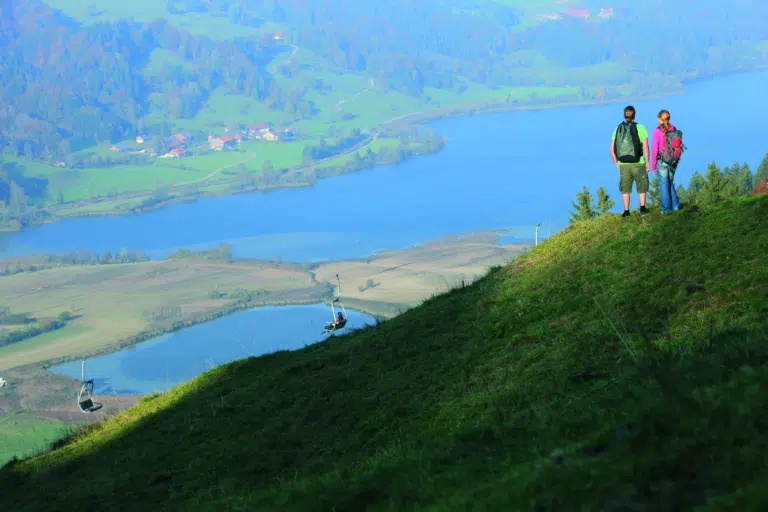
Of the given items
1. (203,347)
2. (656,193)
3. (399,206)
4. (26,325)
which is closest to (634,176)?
(656,193)

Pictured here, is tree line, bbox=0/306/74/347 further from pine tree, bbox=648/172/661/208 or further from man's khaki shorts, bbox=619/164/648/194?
man's khaki shorts, bbox=619/164/648/194

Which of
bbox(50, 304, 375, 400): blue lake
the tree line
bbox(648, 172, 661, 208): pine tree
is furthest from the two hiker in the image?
the tree line

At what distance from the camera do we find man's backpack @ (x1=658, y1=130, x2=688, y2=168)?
44.7 ft

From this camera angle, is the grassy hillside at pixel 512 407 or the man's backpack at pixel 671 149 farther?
the man's backpack at pixel 671 149

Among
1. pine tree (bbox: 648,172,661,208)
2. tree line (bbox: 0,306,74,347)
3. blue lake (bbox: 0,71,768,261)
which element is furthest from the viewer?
blue lake (bbox: 0,71,768,261)

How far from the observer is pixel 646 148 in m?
13.8

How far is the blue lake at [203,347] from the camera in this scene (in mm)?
74562

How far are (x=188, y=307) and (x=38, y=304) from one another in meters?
21.1

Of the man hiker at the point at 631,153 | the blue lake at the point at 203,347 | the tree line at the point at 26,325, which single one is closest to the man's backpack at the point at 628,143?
the man hiker at the point at 631,153

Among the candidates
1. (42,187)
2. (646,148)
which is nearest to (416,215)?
(42,187)

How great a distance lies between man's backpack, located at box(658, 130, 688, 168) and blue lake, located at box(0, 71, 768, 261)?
94439 millimetres

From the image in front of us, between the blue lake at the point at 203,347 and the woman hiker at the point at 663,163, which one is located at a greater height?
the blue lake at the point at 203,347

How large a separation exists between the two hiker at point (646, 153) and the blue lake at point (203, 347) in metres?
59.2

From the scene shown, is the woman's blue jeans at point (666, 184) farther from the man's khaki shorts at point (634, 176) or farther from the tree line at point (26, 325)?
the tree line at point (26, 325)
